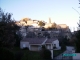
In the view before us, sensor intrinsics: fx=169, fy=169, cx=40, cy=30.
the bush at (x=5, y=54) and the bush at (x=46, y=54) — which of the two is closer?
the bush at (x=5, y=54)

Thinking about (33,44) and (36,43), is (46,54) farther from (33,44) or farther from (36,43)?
(33,44)

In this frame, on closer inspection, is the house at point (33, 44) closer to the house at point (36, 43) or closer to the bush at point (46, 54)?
the house at point (36, 43)

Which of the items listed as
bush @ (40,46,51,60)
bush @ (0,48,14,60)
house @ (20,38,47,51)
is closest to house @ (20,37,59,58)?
house @ (20,38,47,51)

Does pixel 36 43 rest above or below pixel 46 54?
below

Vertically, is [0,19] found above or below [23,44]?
above

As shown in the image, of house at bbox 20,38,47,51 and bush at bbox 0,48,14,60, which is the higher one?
bush at bbox 0,48,14,60

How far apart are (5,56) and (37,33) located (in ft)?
166

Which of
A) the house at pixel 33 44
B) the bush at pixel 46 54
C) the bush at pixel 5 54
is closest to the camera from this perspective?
the bush at pixel 5 54

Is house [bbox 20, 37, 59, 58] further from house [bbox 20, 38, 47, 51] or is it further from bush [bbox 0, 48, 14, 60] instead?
bush [bbox 0, 48, 14, 60]

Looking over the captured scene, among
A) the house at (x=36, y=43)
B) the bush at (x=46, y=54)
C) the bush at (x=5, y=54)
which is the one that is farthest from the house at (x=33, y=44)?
the bush at (x=5, y=54)

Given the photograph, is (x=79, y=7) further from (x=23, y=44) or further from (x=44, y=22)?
(x=44, y=22)

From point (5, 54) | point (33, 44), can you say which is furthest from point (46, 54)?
point (33, 44)

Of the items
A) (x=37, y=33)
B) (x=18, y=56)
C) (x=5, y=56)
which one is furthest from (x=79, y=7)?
(x=37, y=33)

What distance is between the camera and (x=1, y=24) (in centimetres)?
2105
